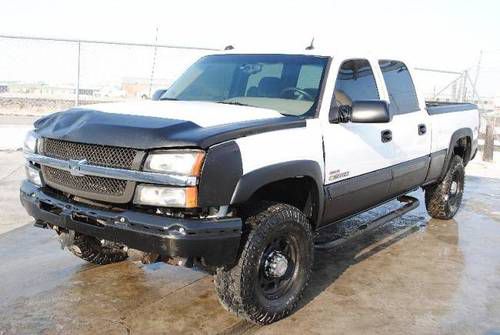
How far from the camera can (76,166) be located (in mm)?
3109

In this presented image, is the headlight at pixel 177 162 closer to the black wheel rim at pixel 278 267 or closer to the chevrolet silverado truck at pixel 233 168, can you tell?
the chevrolet silverado truck at pixel 233 168

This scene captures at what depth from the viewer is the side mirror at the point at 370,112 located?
375cm

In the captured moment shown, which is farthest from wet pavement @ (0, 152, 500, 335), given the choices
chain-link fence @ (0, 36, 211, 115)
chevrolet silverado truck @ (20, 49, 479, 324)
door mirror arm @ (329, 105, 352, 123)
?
chain-link fence @ (0, 36, 211, 115)

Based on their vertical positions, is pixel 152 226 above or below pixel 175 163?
below

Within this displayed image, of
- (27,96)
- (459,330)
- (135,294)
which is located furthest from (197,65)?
(27,96)

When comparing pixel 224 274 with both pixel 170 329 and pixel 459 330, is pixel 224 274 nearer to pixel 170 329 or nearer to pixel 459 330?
pixel 170 329

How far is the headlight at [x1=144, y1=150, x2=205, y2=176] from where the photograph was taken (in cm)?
282

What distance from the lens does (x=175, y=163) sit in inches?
112

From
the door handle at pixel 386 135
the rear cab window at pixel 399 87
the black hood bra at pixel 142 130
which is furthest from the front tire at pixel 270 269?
the rear cab window at pixel 399 87

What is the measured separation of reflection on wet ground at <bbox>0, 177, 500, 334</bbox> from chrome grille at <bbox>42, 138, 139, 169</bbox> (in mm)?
1073

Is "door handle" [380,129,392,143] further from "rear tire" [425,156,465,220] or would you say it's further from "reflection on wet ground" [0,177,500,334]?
"rear tire" [425,156,465,220]

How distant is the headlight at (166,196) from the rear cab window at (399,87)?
257 cm

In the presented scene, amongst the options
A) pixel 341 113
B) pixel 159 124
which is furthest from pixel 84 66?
pixel 159 124

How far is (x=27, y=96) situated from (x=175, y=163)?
12662 mm
